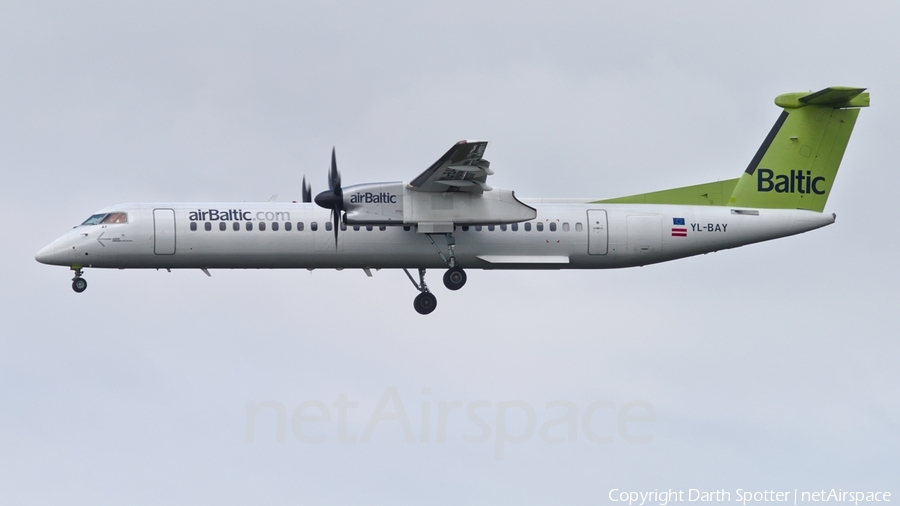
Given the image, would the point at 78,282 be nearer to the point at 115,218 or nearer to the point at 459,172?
the point at 115,218

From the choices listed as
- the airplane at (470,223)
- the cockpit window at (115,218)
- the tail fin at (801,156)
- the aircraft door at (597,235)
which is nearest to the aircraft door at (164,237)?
the airplane at (470,223)

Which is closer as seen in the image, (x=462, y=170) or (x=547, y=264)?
(x=462, y=170)

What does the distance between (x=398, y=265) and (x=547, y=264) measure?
11.0 ft

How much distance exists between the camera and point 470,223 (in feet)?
97.3

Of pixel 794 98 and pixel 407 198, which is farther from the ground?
pixel 794 98

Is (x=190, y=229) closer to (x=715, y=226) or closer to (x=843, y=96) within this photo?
(x=715, y=226)

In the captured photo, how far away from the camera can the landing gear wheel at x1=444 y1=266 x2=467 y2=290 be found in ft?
99.8

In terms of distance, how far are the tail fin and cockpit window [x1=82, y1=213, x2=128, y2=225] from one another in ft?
45.1

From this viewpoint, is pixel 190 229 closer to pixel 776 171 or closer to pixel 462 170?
pixel 462 170

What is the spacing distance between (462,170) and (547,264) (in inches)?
134

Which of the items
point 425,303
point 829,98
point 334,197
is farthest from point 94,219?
point 829,98

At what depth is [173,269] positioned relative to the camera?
30359 mm

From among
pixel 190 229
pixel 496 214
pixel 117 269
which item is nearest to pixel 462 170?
pixel 496 214

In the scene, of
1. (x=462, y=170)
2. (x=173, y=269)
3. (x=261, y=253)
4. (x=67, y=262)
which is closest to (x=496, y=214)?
(x=462, y=170)
